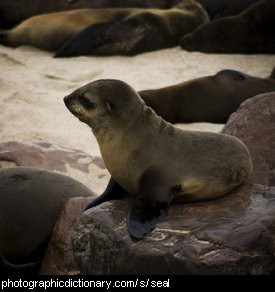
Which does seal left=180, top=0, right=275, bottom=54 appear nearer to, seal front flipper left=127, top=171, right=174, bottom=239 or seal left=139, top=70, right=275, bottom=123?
seal left=139, top=70, right=275, bottom=123

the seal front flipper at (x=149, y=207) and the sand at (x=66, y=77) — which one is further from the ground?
the seal front flipper at (x=149, y=207)

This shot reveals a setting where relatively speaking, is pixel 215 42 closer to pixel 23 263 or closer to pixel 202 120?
pixel 202 120

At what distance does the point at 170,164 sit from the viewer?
3.47m

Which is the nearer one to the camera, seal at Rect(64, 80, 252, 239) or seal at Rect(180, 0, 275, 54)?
seal at Rect(64, 80, 252, 239)

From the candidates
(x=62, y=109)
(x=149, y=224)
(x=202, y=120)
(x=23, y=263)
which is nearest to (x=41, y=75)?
(x=62, y=109)

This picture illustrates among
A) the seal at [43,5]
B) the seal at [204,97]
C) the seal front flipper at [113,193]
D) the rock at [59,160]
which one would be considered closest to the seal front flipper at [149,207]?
the seal front flipper at [113,193]

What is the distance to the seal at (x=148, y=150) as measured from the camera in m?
3.48

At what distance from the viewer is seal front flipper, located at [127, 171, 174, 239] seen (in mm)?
3268

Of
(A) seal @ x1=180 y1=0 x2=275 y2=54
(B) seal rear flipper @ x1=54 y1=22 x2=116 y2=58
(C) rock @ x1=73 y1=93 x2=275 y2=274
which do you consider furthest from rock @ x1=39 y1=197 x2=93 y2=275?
(A) seal @ x1=180 y1=0 x2=275 y2=54

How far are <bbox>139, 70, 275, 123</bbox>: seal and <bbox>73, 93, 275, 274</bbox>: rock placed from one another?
2855mm

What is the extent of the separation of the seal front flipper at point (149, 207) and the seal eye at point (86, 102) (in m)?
0.48

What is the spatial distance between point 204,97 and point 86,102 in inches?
123

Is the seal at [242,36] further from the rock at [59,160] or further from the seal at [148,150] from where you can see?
the seal at [148,150]

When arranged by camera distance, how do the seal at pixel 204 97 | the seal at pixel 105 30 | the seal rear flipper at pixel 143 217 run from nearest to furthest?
1. the seal rear flipper at pixel 143 217
2. the seal at pixel 204 97
3. the seal at pixel 105 30
